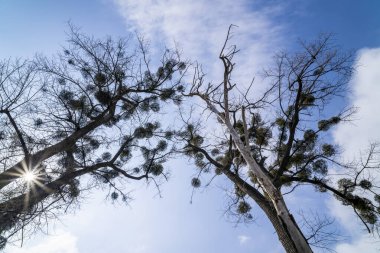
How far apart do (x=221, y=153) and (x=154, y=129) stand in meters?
2.17

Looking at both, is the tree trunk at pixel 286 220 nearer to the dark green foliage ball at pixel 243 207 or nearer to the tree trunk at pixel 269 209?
the tree trunk at pixel 269 209

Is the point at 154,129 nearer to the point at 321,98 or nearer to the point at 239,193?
the point at 239,193

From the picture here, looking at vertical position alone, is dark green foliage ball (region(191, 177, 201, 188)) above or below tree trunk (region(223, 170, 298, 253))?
above

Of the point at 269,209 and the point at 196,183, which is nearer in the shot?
the point at 269,209

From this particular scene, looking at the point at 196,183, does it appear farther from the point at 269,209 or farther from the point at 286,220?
the point at 286,220

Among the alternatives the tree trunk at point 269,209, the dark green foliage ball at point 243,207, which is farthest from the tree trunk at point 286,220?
the dark green foliage ball at point 243,207

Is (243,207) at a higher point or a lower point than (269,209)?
higher

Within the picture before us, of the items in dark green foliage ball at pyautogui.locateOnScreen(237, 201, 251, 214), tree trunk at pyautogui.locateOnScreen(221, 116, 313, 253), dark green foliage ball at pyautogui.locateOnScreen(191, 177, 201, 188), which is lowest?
tree trunk at pyautogui.locateOnScreen(221, 116, 313, 253)

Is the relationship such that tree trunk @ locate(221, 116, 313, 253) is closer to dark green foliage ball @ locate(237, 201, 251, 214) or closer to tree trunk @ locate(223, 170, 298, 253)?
tree trunk @ locate(223, 170, 298, 253)

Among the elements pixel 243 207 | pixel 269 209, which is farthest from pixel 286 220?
pixel 243 207

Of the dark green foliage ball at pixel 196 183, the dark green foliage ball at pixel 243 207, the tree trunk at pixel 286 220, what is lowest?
the tree trunk at pixel 286 220

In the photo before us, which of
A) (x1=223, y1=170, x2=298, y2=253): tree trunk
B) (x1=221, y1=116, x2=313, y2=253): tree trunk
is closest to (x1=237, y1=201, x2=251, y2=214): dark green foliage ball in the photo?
(x1=223, y1=170, x2=298, y2=253): tree trunk

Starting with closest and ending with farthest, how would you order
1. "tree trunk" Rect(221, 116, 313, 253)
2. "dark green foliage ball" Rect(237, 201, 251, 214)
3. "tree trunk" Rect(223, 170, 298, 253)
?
1. "tree trunk" Rect(221, 116, 313, 253)
2. "tree trunk" Rect(223, 170, 298, 253)
3. "dark green foliage ball" Rect(237, 201, 251, 214)

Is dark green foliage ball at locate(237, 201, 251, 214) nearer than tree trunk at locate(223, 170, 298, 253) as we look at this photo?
No
